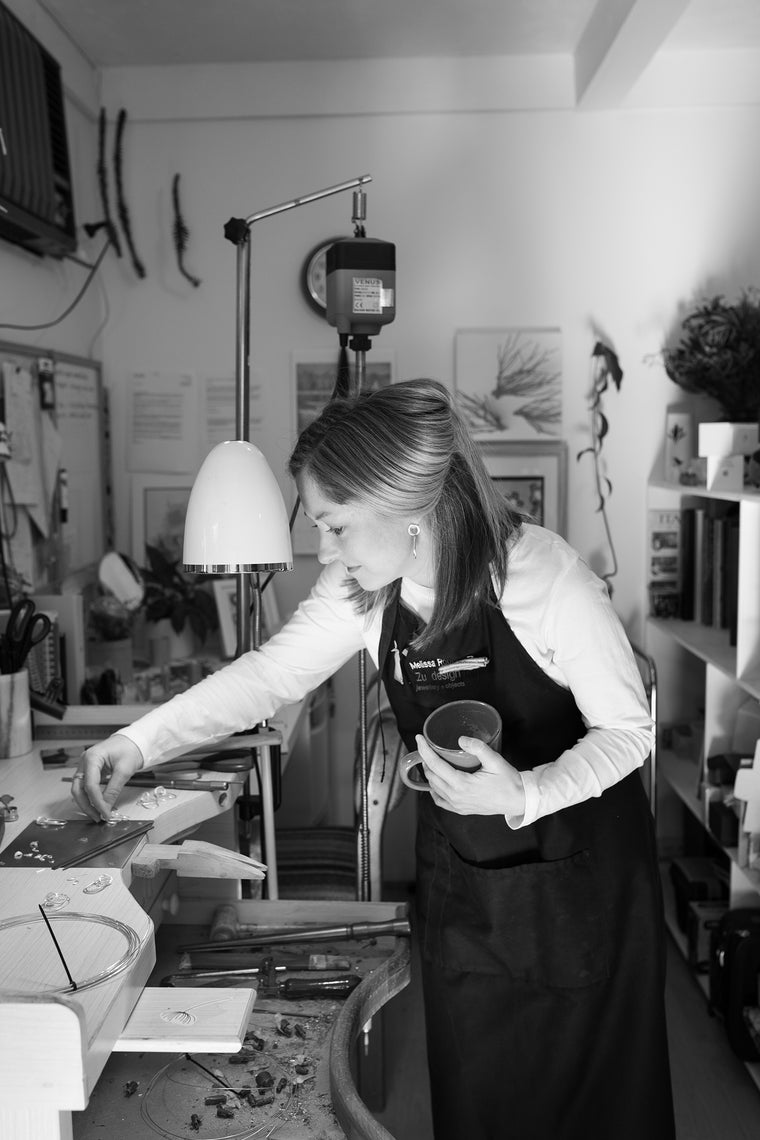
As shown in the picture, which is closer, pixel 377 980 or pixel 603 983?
pixel 377 980

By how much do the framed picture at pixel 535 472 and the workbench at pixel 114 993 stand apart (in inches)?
68.5

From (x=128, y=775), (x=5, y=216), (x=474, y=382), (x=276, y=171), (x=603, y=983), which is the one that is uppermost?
(x=276, y=171)

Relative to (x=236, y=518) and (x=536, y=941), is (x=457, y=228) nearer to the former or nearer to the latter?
(x=236, y=518)

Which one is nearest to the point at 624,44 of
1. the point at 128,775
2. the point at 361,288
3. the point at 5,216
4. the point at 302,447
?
the point at 361,288

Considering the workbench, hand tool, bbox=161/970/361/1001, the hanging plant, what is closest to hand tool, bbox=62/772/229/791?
the workbench

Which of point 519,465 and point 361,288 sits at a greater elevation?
point 361,288

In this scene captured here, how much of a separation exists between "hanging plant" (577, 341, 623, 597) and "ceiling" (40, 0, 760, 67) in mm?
858

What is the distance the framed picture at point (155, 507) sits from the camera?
326 cm

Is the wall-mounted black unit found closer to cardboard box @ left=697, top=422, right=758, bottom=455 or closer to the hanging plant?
the hanging plant

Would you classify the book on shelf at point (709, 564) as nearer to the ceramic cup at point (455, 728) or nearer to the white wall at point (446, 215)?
the white wall at point (446, 215)

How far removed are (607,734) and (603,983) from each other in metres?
0.42

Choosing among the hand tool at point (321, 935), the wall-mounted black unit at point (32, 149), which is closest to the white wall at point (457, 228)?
the wall-mounted black unit at point (32, 149)

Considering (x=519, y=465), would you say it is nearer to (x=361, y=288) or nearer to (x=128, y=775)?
(x=361, y=288)

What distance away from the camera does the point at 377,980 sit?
1372 millimetres
